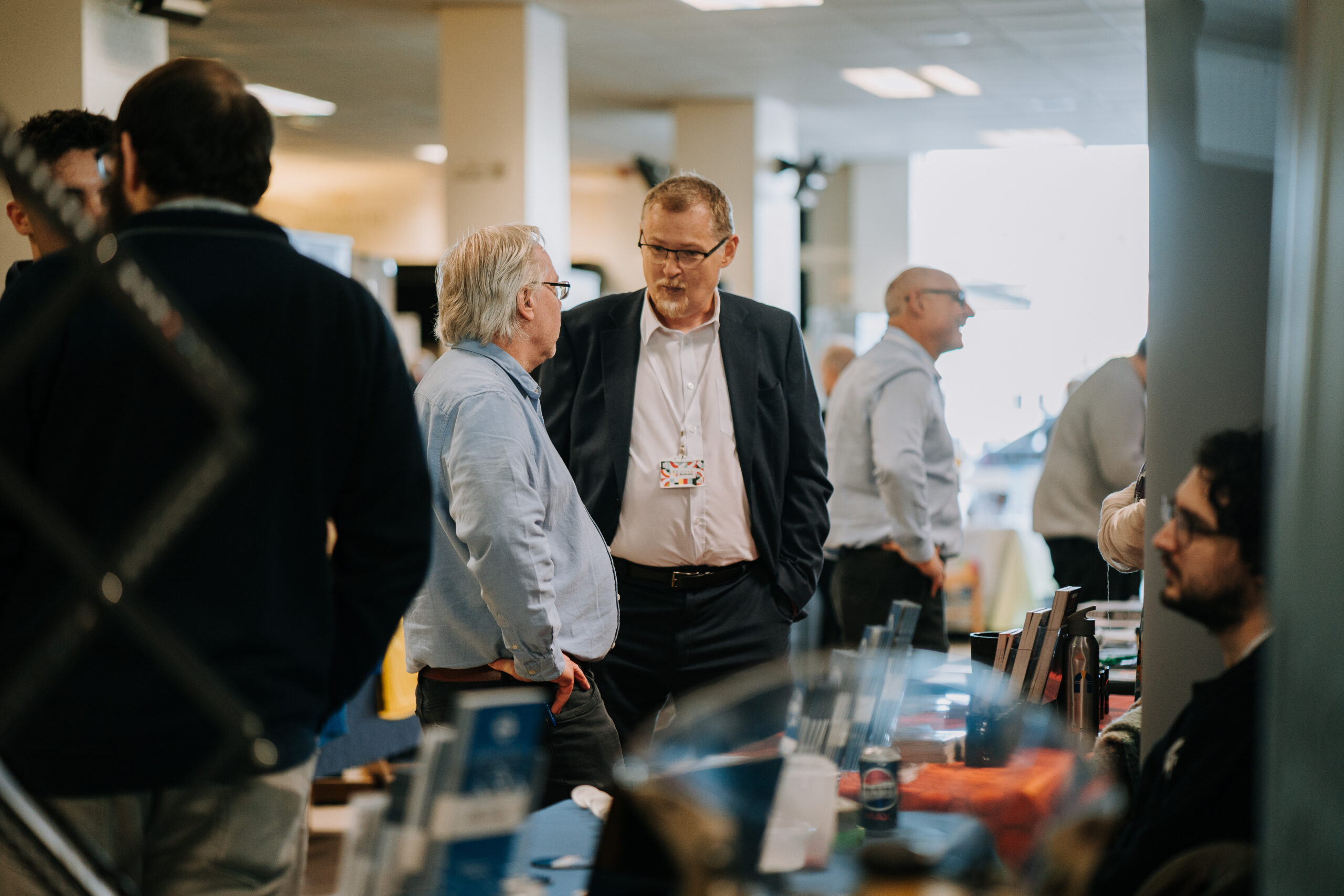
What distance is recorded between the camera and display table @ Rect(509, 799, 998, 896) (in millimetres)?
912

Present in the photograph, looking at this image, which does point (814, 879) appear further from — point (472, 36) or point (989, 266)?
point (989, 266)

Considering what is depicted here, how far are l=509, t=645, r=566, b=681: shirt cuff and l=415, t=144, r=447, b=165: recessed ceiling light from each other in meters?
10.5

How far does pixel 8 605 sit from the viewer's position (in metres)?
1.23

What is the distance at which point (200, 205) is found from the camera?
50.1 inches

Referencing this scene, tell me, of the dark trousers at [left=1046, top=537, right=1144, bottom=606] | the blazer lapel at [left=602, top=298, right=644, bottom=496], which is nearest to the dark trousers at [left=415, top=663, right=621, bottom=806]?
the blazer lapel at [left=602, top=298, right=644, bottom=496]

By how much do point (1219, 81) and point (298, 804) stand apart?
→ 1.20m

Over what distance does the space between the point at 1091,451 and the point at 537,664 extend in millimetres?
3014

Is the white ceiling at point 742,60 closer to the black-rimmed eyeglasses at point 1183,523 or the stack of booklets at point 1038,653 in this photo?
the stack of booklets at point 1038,653

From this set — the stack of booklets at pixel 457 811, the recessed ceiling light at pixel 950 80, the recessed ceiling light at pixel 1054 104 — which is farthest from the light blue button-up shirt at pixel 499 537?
the recessed ceiling light at pixel 1054 104

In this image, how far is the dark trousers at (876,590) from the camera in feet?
12.9

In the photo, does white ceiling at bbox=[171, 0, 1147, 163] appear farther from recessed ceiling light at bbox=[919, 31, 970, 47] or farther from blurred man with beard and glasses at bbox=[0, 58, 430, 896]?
blurred man with beard and glasses at bbox=[0, 58, 430, 896]

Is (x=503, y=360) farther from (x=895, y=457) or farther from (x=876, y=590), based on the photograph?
(x=876, y=590)

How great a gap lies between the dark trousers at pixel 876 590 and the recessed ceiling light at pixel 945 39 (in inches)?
201

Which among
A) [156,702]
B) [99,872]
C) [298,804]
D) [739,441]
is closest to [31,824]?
[99,872]
